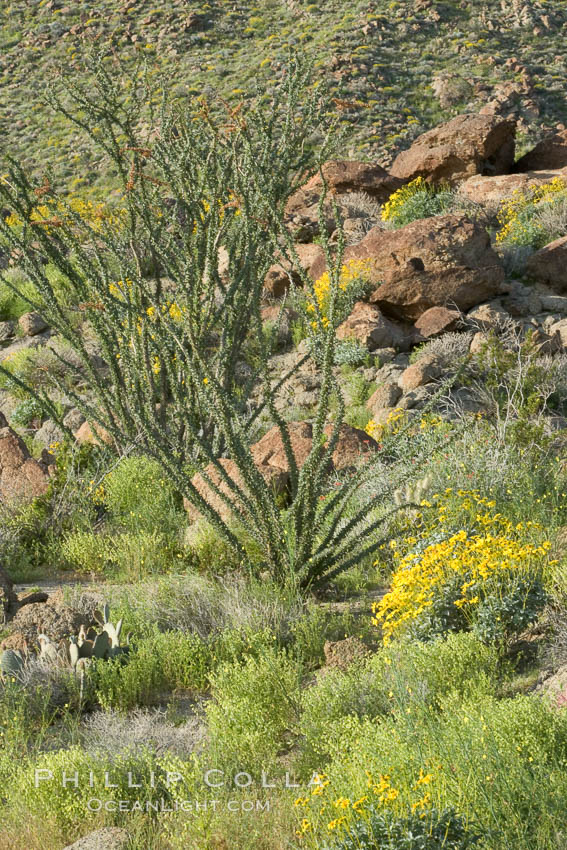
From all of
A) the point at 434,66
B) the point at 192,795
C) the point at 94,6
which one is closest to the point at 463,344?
the point at 192,795

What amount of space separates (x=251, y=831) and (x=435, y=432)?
4.71 metres

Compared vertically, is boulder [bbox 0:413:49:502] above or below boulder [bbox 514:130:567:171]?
above

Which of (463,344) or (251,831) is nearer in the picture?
(251,831)

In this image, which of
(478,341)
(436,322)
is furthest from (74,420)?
(478,341)

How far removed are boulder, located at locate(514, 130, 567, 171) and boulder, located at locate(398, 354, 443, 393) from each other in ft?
26.8

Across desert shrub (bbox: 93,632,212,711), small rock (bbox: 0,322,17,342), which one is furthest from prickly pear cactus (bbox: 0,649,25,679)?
small rock (bbox: 0,322,17,342)

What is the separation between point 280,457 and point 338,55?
72.3 feet

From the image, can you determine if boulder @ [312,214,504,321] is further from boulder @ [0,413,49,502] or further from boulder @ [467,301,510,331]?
boulder @ [0,413,49,502]

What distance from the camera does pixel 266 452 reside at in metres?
7.07

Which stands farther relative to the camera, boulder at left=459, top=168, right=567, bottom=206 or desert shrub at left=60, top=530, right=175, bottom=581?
boulder at left=459, top=168, right=567, bottom=206

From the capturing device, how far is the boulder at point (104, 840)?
2785mm

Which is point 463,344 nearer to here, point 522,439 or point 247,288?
point 522,439

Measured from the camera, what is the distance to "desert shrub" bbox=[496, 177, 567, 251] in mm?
11711

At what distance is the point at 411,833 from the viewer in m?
2.23
